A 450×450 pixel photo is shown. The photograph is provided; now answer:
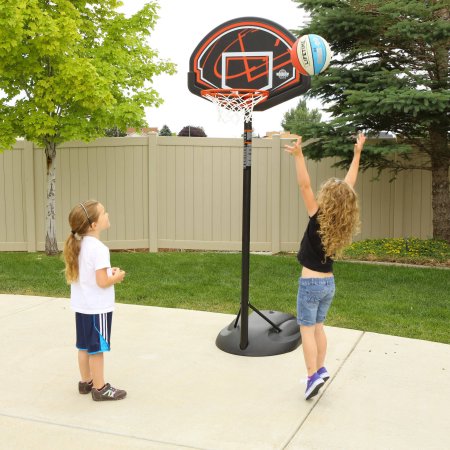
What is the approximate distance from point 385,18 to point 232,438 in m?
7.53

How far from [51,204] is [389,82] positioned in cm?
589

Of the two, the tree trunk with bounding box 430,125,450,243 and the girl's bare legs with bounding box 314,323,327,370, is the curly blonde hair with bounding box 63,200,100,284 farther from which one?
the tree trunk with bounding box 430,125,450,243

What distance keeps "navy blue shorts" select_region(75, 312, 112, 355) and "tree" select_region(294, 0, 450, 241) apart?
228 inches

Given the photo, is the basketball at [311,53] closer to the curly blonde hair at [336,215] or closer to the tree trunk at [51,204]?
the curly blonde hair at [336,215]

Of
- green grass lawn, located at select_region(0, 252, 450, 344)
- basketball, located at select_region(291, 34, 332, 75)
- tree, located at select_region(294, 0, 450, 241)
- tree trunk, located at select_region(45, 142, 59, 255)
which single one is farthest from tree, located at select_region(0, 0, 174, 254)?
basketball, located at select_region(291, 34, 332, 75)

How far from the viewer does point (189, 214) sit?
36.1 ft

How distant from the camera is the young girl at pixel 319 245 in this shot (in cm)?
390

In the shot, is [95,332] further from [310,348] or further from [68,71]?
[68,71]

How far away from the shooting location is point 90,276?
393 cm

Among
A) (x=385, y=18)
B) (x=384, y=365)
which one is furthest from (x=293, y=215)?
(x=384, y=365)

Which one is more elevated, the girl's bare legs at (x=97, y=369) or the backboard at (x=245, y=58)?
the backboard at (x=245, y=58)

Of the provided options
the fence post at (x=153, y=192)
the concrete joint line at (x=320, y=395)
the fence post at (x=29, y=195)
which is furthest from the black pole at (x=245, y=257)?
the fence post at (x=29, y=195)

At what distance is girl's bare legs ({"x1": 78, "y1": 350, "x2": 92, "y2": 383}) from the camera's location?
4129 millimetres

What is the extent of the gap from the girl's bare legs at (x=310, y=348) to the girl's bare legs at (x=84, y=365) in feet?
4.83
